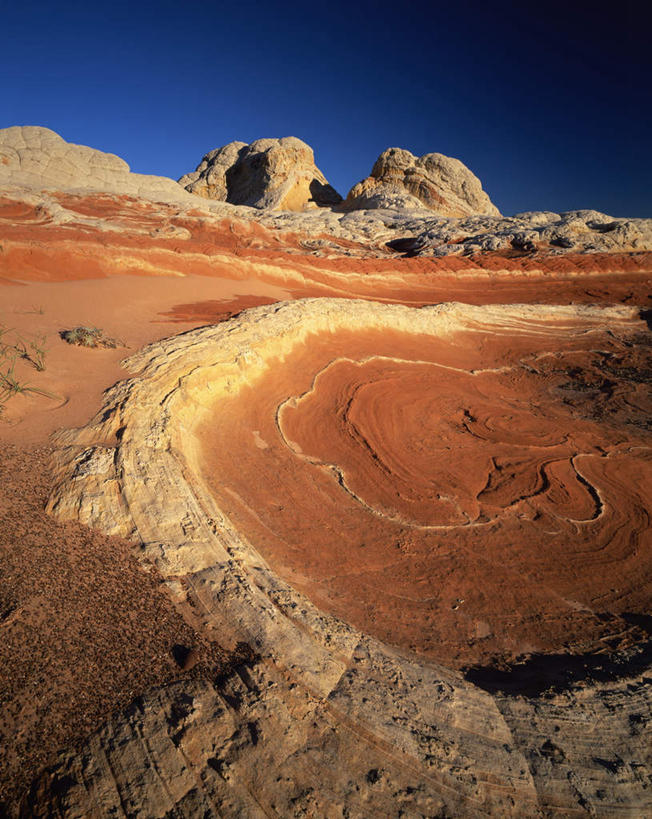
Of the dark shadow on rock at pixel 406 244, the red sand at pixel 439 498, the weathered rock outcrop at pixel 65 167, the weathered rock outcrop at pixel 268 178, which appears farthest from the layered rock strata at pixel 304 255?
the weathered rock outcrop at pixel 268 178

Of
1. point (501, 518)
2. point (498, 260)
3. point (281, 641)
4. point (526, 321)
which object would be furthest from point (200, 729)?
point (498, 260)

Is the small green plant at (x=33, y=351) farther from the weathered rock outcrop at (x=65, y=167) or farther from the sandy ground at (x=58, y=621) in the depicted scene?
the weathered rock outcrop at (x=65, y=167)

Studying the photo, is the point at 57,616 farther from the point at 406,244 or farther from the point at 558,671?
the point at 406,244

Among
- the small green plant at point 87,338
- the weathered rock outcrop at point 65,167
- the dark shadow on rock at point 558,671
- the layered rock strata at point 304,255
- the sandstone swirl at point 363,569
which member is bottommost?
the dark shadow on rock at point 558,671

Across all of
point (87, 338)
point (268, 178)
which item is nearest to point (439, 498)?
point (87, 338)

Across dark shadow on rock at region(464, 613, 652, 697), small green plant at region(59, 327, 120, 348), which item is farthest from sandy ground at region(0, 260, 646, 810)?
dark shadow on rock at region(464, 613, 652, 697)

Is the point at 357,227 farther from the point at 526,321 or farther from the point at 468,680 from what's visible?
the point at 468,680
